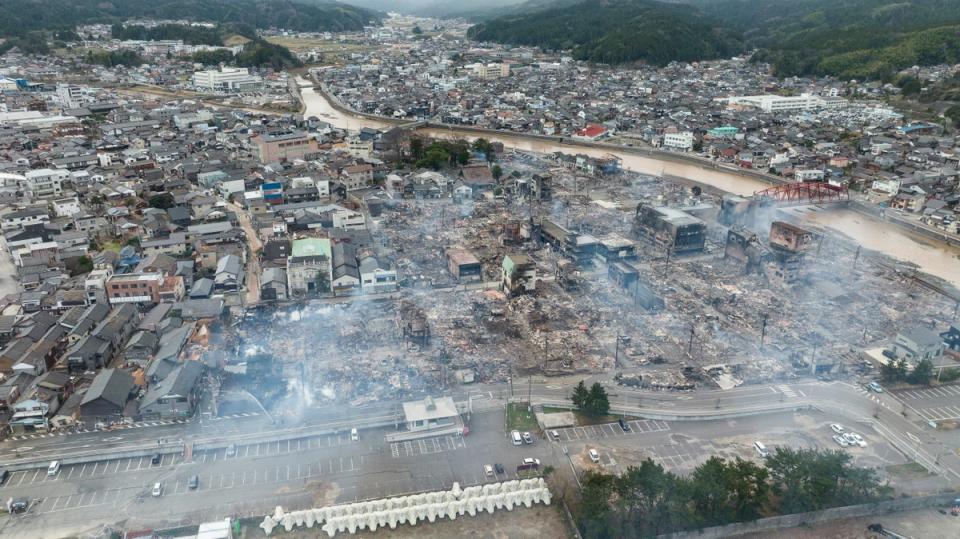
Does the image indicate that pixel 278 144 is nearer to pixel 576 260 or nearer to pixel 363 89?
pixel 576 260

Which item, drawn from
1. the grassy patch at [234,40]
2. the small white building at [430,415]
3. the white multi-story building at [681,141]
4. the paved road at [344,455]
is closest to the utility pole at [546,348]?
the paved road at [344,455]

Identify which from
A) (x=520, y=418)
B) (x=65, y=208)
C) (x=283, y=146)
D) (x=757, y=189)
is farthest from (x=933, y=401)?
(x=283, y=146)

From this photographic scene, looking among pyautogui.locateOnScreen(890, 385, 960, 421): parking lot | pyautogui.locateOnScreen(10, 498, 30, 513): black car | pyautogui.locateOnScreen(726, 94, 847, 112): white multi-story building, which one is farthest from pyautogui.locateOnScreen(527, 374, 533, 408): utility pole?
pyautogui.locateOnScreen(726, 94, 847, 112): white multi-story building

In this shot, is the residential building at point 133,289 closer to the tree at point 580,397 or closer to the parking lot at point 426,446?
the parking lot at point 426,446

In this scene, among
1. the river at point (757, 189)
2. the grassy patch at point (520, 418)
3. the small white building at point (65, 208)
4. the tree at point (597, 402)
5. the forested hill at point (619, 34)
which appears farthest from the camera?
the forested hill at point (619, 34)

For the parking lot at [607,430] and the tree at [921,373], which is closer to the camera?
the parking lot at [607,430]

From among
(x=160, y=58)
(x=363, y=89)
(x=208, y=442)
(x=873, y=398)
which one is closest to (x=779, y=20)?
(x=363, y=89)

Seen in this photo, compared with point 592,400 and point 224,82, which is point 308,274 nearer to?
point 592,400
